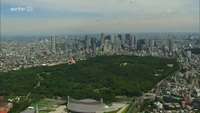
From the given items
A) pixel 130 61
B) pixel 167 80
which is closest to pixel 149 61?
pixel 130 61

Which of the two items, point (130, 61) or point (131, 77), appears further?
point (130, 61)

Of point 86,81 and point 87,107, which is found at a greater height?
point 87,107

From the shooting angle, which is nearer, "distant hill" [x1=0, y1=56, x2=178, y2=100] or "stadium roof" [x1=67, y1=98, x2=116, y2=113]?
"stadium roof" [x1=67, y1=98, x2=116, y2=113]

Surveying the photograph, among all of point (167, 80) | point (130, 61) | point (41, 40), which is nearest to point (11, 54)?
point (41, 40)

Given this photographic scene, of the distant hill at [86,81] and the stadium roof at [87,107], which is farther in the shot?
the distant hill at [86,81]

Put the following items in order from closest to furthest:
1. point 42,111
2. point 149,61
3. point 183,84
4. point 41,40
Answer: point 42,111
point 183,84
point 149,61
point 41,40

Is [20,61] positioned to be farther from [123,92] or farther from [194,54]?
[194,54]

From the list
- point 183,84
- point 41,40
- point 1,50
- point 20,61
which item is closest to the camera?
point 183,84

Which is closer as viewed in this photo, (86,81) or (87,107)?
(87,107)
